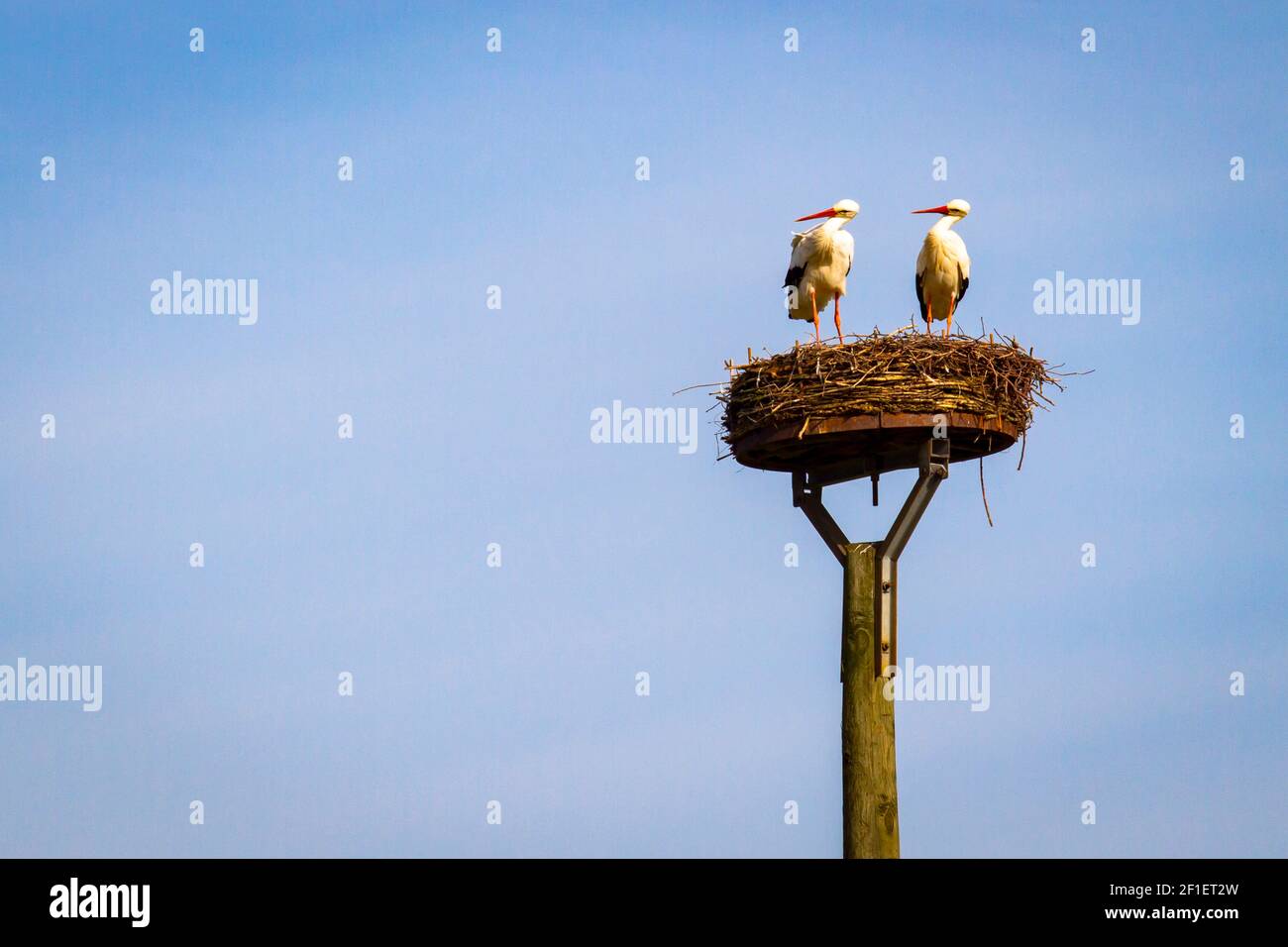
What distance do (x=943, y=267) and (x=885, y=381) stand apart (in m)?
3.33

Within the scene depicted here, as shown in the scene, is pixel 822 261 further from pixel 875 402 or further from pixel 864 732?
pixel 864 732

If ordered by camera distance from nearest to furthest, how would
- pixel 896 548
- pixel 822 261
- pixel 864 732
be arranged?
1. pixel 864 732
2. pixel 896 548
3. pixel 822 261

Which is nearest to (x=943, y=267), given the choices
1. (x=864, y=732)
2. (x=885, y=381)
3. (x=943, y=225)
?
(x=943, y=225)

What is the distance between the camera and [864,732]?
10086 millimetres

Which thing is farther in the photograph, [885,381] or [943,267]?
[943,267]

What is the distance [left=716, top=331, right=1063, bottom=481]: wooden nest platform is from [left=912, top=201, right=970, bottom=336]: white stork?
94.2 inches

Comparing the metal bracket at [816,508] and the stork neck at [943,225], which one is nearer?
the metal bracket at [816,508]

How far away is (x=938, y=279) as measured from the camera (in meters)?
13.5

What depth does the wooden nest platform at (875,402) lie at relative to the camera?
407 inches

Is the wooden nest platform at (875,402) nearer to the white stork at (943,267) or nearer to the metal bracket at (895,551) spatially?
the metal bracket at (895,551)

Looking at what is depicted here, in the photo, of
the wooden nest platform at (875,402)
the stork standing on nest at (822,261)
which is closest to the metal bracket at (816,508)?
the wooden nest platform at (875,402)
